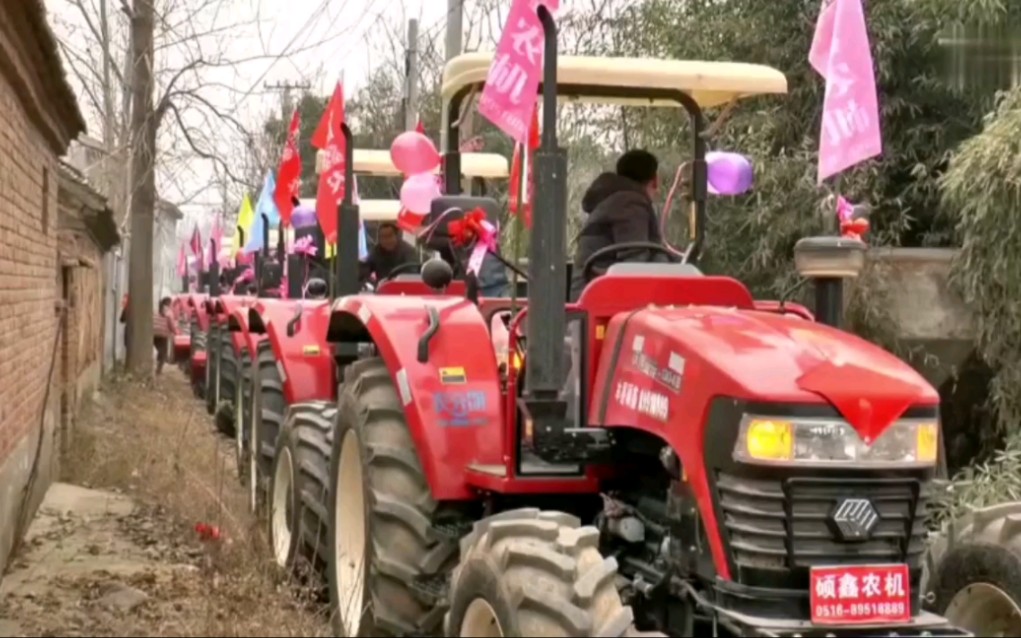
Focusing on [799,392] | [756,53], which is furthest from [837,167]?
[756,53]

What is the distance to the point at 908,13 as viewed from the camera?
12172 mm

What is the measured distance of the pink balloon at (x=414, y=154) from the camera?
7.50 metres

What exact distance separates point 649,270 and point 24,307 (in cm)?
502

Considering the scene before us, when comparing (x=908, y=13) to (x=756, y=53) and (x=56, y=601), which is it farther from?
(x=56, y=601)

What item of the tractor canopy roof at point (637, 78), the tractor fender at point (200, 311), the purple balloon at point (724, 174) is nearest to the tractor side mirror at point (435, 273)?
the tractor canopy roof at point (637, 78)

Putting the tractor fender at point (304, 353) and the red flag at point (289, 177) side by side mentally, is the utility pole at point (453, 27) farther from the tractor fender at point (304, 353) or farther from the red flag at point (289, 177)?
the tractor fender at point (304, 353)

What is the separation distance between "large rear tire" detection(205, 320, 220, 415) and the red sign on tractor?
39.6 feet

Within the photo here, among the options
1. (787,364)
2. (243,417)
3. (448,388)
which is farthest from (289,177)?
(787,364)

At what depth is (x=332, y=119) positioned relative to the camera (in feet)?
31.3

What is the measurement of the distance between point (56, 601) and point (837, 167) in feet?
13.1

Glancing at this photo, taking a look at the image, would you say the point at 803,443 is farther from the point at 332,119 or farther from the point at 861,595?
the point at 332,119

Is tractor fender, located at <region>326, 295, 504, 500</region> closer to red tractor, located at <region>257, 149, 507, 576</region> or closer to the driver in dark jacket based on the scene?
the driver in dark jacket

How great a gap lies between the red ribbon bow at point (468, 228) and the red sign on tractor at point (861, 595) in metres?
1.83

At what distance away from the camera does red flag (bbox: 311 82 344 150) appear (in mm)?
9344
